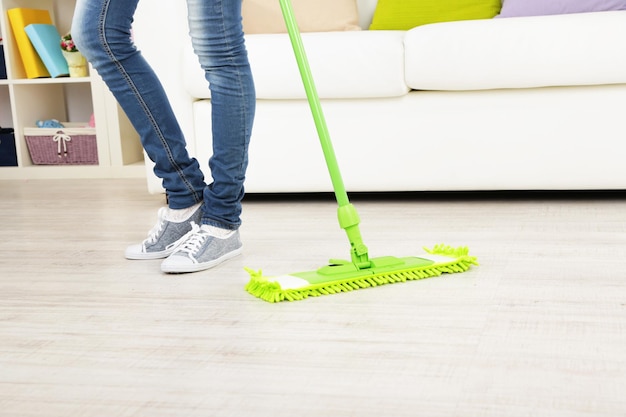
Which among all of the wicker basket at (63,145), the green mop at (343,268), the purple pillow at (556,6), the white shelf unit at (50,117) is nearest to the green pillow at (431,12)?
the purple pillow at (556,6)

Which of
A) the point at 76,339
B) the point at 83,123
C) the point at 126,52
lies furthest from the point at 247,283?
the point at 83,123

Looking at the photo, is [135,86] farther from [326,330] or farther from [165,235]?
[326,330]

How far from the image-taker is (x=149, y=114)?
1.58 m

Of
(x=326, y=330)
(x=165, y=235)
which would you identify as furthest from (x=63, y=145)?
(x=326, y=330)

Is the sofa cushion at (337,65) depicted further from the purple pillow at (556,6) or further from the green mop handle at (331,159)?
the green mop handle at (331,159)

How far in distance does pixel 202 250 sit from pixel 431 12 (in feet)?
4.48

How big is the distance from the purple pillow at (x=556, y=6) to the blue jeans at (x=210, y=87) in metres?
1.23

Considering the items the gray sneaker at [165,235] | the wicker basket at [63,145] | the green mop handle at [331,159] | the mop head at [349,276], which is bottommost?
the wicker basket at [63,145]

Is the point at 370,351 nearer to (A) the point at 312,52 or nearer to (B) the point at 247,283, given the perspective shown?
(B) the point at 247,283

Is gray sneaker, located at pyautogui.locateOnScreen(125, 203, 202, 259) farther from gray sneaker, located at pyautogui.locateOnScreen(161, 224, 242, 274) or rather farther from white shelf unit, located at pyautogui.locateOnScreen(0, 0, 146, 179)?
white shelf unit, located at pyautogui.locateOnScreen(0, 0, 146, 179)

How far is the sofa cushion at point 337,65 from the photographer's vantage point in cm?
206

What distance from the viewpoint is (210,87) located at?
1501 millimetres

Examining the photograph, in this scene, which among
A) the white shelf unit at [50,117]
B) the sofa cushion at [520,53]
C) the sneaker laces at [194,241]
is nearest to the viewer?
the sneaker laces at [194,241]

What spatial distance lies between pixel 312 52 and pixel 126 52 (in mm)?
640
